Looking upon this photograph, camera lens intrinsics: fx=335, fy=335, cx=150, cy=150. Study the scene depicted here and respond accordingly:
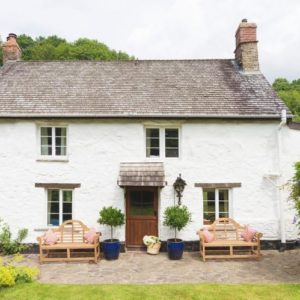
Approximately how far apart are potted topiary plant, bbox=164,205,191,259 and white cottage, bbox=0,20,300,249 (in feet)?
2.30

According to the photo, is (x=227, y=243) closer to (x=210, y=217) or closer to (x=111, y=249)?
(x=210, y=217)

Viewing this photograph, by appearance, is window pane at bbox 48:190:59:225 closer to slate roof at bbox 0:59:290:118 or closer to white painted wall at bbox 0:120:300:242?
white painted wall at bbox 0:120:300:242

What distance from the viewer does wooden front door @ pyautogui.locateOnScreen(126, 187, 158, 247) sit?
13125mm

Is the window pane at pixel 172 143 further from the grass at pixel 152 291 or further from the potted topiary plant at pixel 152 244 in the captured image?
the grass at pixel 152 291

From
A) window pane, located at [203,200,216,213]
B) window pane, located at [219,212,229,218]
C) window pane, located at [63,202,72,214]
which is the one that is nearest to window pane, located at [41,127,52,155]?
window pane, located at [63,202,72,214]

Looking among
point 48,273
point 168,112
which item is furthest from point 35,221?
point 168,112

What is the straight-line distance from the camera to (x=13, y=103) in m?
13.6

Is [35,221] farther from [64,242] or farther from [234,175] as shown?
[234,175]

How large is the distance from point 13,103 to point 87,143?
352 centimetres

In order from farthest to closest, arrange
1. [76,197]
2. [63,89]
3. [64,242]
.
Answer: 1. [63,89]
2. [76,197]
3. [64,242]

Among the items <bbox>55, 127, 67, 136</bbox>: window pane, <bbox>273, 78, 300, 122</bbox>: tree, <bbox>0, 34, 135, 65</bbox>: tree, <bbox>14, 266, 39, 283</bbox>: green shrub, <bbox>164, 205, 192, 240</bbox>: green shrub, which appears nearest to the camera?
<bbox>14, 266, 39, 283</bbox>: green shrub

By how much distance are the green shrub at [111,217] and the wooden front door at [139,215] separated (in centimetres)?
103

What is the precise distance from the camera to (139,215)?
13.2 m

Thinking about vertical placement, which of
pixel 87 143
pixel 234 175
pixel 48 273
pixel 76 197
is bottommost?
pixel 48 273
